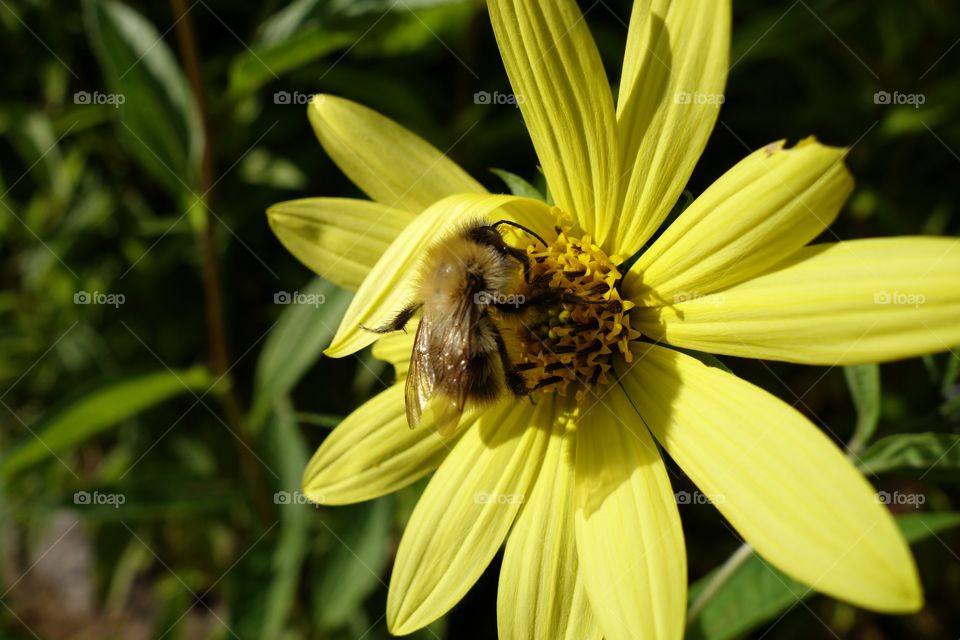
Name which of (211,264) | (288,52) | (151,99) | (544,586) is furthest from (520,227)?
(151,99)

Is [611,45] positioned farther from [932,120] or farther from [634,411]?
[634,411]

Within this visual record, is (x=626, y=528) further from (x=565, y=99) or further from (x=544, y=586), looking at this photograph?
(x=565, y=99)

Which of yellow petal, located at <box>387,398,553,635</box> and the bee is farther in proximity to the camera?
yellow petal, located at <box>387,398,553,635</box>

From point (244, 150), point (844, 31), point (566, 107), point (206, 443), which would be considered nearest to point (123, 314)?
point (206, 443)

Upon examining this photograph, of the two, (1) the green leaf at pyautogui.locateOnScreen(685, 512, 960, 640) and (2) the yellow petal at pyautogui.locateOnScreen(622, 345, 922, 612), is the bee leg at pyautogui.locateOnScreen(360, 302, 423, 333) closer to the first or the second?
(2) the yellow petal at pyautogui.locateOnScreen(622, 345, 922, 612)

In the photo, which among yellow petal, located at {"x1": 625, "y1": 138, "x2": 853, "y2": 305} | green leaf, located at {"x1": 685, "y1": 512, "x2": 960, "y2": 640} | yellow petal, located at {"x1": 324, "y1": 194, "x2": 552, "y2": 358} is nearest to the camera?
yellow petal, located at {"x1": 625, "y1": 138, "x2": 853, "y2": 305}

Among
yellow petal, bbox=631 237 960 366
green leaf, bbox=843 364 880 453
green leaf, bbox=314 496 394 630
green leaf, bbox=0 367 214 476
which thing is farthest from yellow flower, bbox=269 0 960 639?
green leaf, bbox=0 367 214 476
